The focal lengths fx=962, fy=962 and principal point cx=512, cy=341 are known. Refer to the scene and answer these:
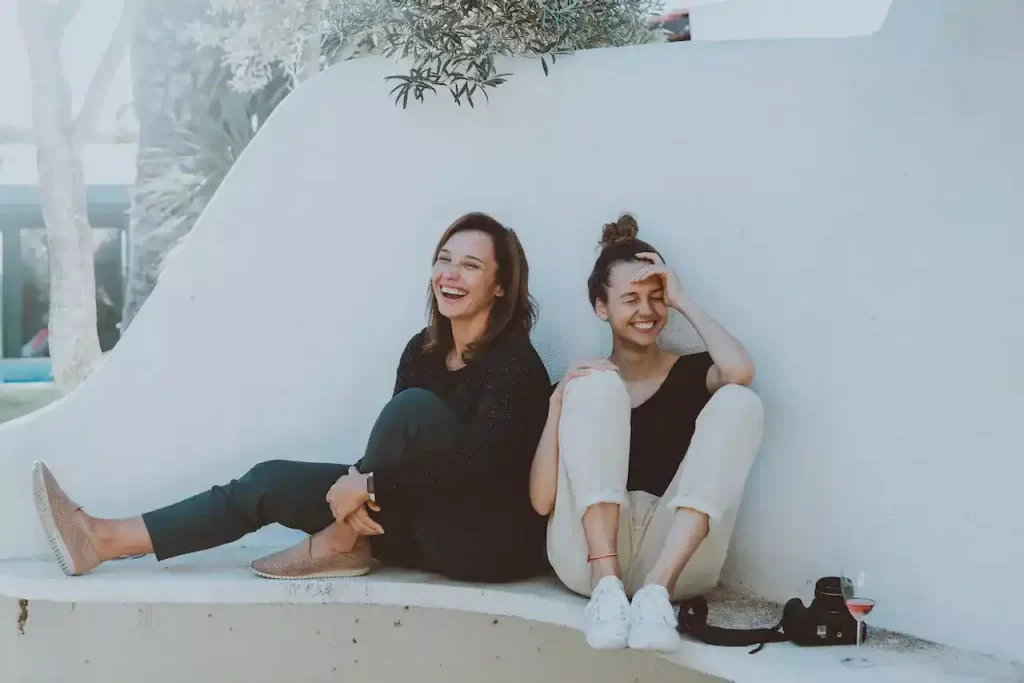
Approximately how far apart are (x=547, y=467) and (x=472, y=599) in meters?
0.42

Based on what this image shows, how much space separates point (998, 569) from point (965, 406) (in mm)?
348

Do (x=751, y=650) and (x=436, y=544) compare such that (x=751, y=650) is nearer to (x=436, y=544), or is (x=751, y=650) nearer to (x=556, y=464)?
(x=556, y=464)

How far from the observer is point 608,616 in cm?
206

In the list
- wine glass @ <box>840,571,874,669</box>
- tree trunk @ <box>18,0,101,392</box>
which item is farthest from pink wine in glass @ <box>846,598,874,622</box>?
tree trunk @ <box>18,0,101,392</box>

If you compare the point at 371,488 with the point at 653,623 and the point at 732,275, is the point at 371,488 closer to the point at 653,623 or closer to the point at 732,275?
the point at 653,623

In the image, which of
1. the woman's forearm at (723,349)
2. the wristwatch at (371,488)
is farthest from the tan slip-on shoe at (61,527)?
the woman's forearm at (723,349)

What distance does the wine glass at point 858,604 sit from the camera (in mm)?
1980

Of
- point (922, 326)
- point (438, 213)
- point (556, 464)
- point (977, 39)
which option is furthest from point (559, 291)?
point (977, 39)

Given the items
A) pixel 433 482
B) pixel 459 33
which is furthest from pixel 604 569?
pixel 459 33

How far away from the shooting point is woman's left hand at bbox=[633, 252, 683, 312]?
8.19 feet

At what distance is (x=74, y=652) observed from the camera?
3086 mm

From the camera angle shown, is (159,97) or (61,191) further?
(61,191)

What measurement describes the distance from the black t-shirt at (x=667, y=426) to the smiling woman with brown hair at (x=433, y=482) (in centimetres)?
27

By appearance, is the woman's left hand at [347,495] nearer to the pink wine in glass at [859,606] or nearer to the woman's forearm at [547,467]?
the woman's forearm at [547,467]
